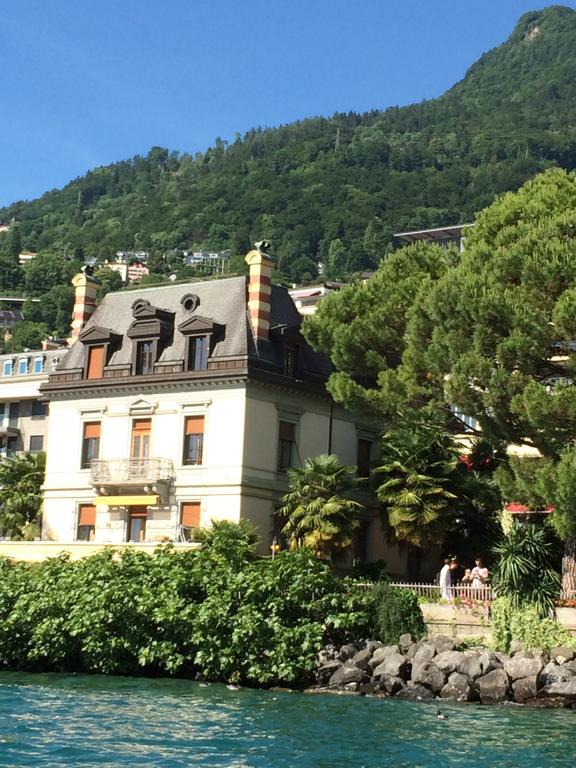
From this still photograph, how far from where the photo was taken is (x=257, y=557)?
41375 mm

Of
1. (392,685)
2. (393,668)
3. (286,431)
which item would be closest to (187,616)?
(393,668)

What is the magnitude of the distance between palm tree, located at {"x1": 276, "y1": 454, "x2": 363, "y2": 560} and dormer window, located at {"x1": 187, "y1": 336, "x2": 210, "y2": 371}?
6.42 meters

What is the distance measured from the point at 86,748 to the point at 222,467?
915 inches

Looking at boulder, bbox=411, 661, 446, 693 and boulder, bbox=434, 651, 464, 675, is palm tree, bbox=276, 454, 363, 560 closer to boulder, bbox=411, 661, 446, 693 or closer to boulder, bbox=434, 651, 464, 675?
boulder, bbox=434, 651, 464, 675

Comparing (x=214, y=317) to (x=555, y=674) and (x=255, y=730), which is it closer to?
(x=555, y=674)

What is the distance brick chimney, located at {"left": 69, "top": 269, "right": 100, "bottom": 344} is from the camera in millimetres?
52594

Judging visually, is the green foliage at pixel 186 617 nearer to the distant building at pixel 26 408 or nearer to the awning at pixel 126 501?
the awning at pixel 126 501

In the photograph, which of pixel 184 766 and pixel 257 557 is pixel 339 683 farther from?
pixel 184 766

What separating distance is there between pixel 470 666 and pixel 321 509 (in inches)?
386

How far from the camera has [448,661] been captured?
3350 centimetres

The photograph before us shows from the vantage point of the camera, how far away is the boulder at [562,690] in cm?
3188

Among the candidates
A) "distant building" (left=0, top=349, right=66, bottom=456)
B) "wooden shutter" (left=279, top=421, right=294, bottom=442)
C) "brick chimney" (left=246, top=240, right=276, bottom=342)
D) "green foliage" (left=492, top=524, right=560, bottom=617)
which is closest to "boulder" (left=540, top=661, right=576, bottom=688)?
"green foliage" (left=492, top=524, right=560, bottom=617)

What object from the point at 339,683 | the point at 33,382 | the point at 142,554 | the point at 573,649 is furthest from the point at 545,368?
the point at 33,382

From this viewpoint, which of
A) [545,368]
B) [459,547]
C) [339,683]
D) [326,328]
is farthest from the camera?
[459,547]
